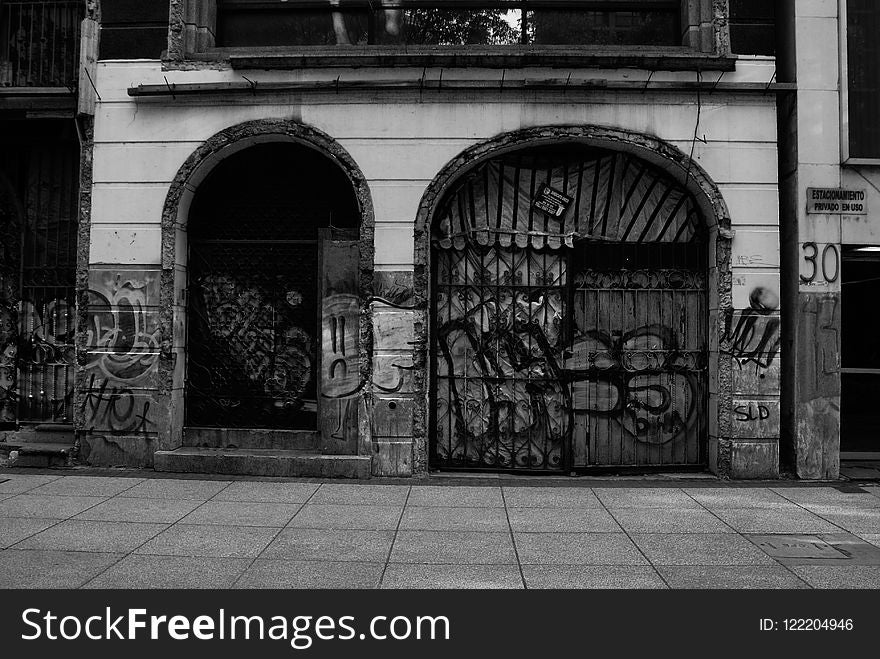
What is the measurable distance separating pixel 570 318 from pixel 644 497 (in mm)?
2458

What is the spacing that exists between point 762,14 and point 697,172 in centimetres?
227

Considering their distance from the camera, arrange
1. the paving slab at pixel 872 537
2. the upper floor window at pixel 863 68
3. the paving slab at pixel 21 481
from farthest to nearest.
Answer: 1. the upper floor window at pixel 863 68
2. the paving slab at pixel 21 481
3. the paving slab at pixel 872 537

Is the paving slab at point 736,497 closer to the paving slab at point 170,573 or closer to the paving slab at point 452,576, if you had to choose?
the paving slab at point 452,576

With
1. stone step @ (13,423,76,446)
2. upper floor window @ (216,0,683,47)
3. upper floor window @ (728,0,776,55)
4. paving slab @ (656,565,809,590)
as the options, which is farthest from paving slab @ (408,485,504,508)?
upper floor window @ (728,0,776,55)

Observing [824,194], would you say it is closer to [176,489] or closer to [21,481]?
[176,489]

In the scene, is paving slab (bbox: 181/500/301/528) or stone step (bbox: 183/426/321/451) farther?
stone step (bbox: 183/426/321/451)

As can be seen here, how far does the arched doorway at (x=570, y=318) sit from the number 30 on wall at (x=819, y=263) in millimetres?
1178

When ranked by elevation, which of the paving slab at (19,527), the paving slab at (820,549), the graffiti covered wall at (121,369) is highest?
the graffiti covered wall at (121,369)

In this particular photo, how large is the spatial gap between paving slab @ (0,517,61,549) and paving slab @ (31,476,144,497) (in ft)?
3.37

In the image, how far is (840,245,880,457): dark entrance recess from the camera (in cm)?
966

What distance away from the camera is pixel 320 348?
9219 mm

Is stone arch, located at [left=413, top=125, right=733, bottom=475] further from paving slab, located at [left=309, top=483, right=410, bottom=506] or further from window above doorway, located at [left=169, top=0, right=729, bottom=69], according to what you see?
window above doorway, located at [left=169, top=0, right=729, bottom=69]

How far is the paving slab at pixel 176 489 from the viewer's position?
7832 millimetres

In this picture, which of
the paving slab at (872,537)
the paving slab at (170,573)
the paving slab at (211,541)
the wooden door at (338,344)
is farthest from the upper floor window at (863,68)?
the paving slab at (170,573)
